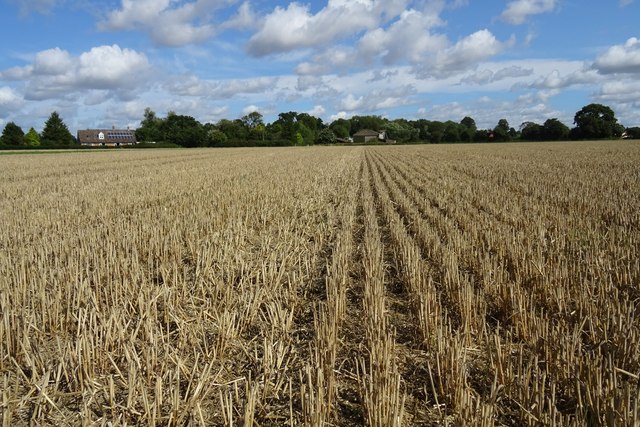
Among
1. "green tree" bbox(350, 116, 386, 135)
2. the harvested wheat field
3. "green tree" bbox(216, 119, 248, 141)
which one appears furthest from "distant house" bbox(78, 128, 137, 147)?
the harvested wheat field

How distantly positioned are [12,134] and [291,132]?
190 ft

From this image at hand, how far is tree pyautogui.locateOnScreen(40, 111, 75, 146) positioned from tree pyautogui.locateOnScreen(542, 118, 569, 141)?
3492 inches

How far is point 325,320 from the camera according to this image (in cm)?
387

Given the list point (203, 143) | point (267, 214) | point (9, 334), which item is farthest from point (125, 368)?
point (203, 143)

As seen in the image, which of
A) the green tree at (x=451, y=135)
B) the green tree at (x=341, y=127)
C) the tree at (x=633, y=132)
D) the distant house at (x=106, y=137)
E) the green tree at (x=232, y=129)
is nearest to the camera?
the tree at (x=633, y=132)

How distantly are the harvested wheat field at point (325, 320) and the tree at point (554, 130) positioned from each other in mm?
89387

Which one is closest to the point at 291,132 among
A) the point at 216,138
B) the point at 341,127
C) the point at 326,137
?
the point at 326,137

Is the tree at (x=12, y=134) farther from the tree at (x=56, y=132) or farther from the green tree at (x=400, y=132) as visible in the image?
the green tree at (x=400, y=132)

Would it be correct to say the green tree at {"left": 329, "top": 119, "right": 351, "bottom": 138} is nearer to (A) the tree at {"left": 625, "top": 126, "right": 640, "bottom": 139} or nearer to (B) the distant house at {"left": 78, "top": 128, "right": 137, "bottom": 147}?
(B) the distant house at {"left": 78, "top": 128, "right": 137, "bottom": 147}

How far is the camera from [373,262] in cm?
577

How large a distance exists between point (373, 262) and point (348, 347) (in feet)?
6.53

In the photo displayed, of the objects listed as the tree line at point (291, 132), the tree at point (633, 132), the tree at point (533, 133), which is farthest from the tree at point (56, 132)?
the tree at point (633, 132)

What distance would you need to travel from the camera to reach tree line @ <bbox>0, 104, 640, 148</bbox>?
8586 cm

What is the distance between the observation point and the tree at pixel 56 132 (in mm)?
85875
